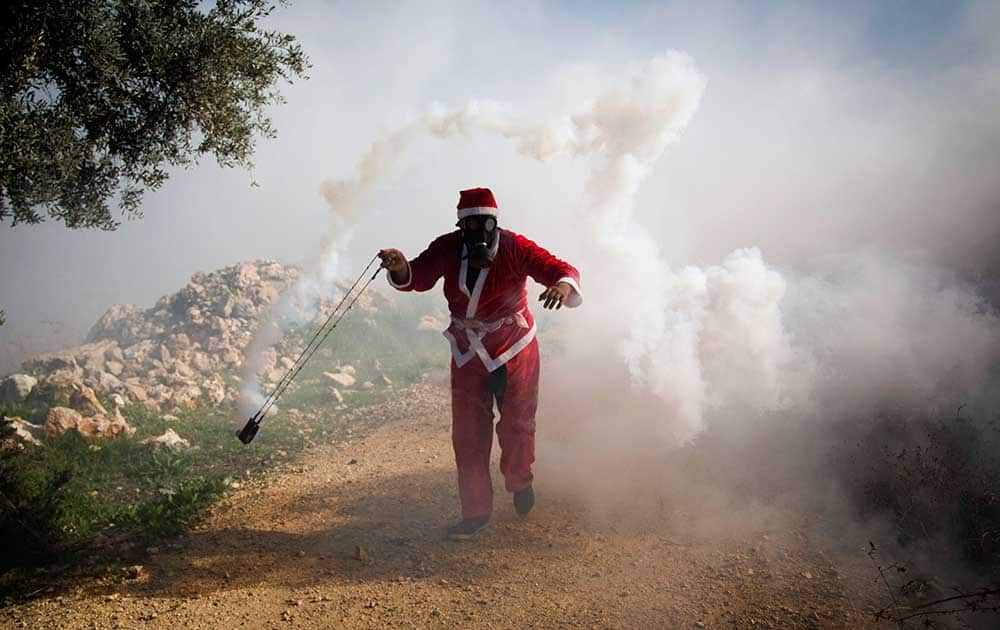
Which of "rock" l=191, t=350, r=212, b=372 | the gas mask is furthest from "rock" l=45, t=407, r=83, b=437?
the gas mask

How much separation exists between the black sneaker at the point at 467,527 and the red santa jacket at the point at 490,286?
136 cm

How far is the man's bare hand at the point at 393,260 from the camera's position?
472 cm

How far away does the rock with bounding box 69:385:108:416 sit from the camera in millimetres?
9055

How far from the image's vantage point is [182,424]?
9117 mm

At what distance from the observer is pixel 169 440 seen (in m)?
8.13

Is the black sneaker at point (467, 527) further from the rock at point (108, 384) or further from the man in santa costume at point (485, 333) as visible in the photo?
the rock at point (108, 384)

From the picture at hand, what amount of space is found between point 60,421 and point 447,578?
6.91m

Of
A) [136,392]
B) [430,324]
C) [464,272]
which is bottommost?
[136,392]

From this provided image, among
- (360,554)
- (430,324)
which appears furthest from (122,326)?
(360,554)

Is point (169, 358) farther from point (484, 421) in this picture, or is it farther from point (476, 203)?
point (476, 203)

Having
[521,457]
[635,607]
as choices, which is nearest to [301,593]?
[521,457]

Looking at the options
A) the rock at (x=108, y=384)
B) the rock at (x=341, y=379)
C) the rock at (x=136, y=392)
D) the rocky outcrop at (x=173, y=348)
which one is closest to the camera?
the rock at (x=136, y=392)

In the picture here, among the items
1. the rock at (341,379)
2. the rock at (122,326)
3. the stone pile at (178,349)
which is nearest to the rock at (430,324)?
the stone pile at (178,349)

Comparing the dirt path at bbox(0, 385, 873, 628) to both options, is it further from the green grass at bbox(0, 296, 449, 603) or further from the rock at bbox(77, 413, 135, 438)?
the rock at bbox(77, 413, 135, 438)
